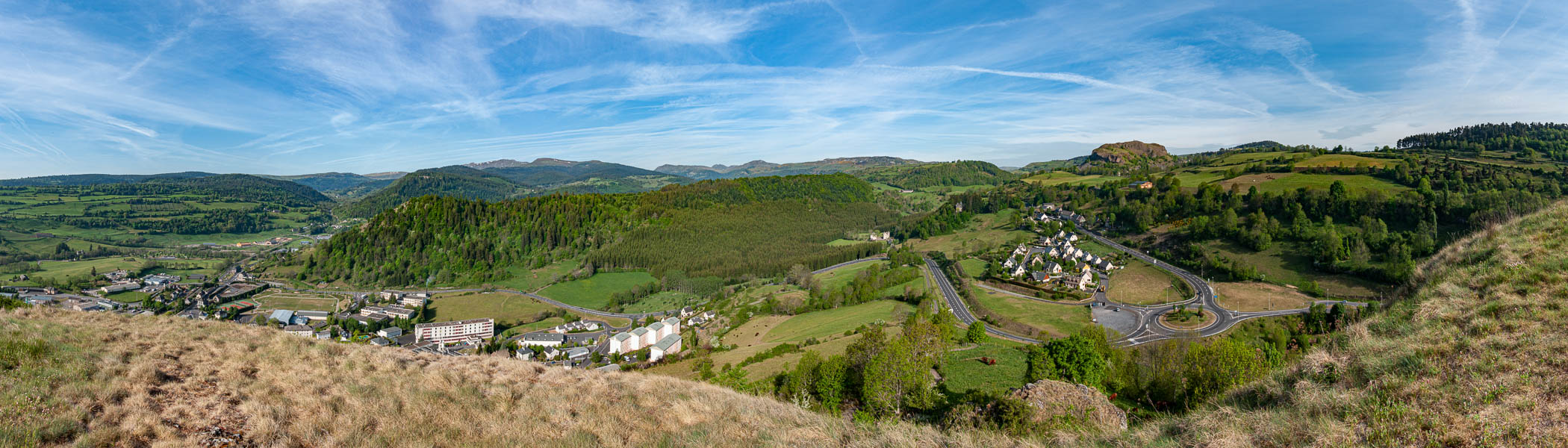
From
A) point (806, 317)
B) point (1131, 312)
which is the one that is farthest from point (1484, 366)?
point (806, 317)

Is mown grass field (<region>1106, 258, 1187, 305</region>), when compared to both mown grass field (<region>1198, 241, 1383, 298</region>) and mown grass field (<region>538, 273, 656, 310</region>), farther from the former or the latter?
mown grass field (<region>538, 273, 656, 310</region>)

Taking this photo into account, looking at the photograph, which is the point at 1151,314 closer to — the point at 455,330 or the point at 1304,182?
the point at 1304,182

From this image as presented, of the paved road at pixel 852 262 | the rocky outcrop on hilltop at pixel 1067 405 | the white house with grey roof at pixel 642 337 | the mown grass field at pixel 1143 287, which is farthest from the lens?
the paved road at pixel 852 262

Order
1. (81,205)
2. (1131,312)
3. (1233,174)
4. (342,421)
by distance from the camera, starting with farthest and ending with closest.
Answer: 1. (81,205)
2. (1233,174)
3. (1131,312)
4. (342,421)

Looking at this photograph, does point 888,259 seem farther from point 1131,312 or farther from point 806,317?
point 1131,312

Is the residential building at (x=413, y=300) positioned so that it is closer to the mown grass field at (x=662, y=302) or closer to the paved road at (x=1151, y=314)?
the mown grass field at (x=662, y=302)

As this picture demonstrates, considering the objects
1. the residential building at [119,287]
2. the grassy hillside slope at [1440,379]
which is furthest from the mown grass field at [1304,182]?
the residential building at [119,287]
